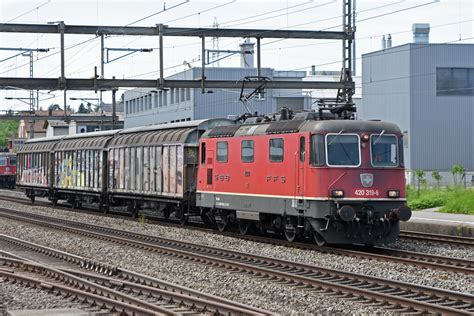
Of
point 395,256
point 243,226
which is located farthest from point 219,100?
point 395,256

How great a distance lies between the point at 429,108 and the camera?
5644cm

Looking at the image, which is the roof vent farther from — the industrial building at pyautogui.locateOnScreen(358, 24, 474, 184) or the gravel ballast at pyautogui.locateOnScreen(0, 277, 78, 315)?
the gravel ballast at pyautogui.locateOnScreen(0, 277, 78, 315)

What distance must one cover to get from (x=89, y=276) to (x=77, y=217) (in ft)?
58.9

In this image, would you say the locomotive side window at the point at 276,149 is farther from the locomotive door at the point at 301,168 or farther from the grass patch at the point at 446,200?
the grass patch at the point at 446,200

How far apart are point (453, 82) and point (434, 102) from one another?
202 cm

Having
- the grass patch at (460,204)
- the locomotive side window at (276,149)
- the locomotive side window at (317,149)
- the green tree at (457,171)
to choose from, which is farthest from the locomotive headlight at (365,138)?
the green tree at (457,171)

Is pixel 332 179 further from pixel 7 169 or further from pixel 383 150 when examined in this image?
pixel 7 169

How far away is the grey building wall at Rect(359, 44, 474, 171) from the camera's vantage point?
5612 centimetres

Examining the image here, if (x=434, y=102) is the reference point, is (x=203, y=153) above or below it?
below

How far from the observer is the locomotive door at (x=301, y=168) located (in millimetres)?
19203

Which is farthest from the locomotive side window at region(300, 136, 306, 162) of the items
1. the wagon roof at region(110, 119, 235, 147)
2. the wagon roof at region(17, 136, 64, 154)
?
the wagon roof at region(17, 136, 64, 154)

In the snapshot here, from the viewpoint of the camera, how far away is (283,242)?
20641mm

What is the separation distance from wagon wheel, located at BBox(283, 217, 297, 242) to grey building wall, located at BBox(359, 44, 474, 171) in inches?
1437

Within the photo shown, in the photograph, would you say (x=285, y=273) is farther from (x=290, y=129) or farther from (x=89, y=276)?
(x=290, y=129)
